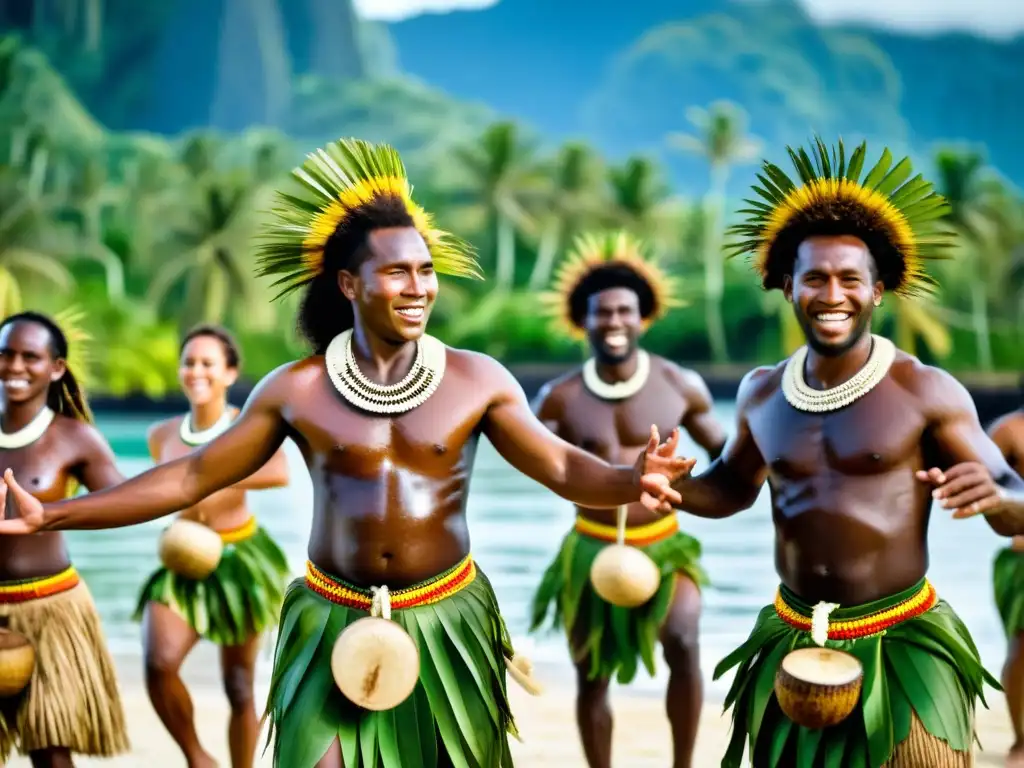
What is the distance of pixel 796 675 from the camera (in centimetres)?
311

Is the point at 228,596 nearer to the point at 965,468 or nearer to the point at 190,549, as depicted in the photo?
the point at 190,549

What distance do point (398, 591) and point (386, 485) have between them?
242 millimetres

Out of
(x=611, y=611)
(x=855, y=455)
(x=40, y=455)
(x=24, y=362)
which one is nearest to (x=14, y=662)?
(x=40, y=455)

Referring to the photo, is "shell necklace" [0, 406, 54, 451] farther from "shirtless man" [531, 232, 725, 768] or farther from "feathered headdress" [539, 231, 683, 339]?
"feathered headdress" [539, 231, 683, 339]

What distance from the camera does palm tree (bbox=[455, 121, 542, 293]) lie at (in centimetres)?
4281

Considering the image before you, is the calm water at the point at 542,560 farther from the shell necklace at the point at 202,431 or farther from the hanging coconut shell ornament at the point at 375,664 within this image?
the hanging coconut shell ornament at the point at 375,664

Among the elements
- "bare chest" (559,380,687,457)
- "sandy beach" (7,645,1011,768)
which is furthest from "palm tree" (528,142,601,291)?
"bare chest" (559,380,687,457)

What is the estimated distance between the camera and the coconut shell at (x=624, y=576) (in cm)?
474

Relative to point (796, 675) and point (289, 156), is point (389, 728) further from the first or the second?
point (289, 156)

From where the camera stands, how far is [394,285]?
3.30 meters

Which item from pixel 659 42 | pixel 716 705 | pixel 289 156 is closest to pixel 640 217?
pixel 289 156

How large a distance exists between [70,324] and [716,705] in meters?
3.14

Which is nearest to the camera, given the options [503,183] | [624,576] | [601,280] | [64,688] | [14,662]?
[14,662]

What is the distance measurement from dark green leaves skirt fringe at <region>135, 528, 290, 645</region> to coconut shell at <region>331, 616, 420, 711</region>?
1915 millimetres
